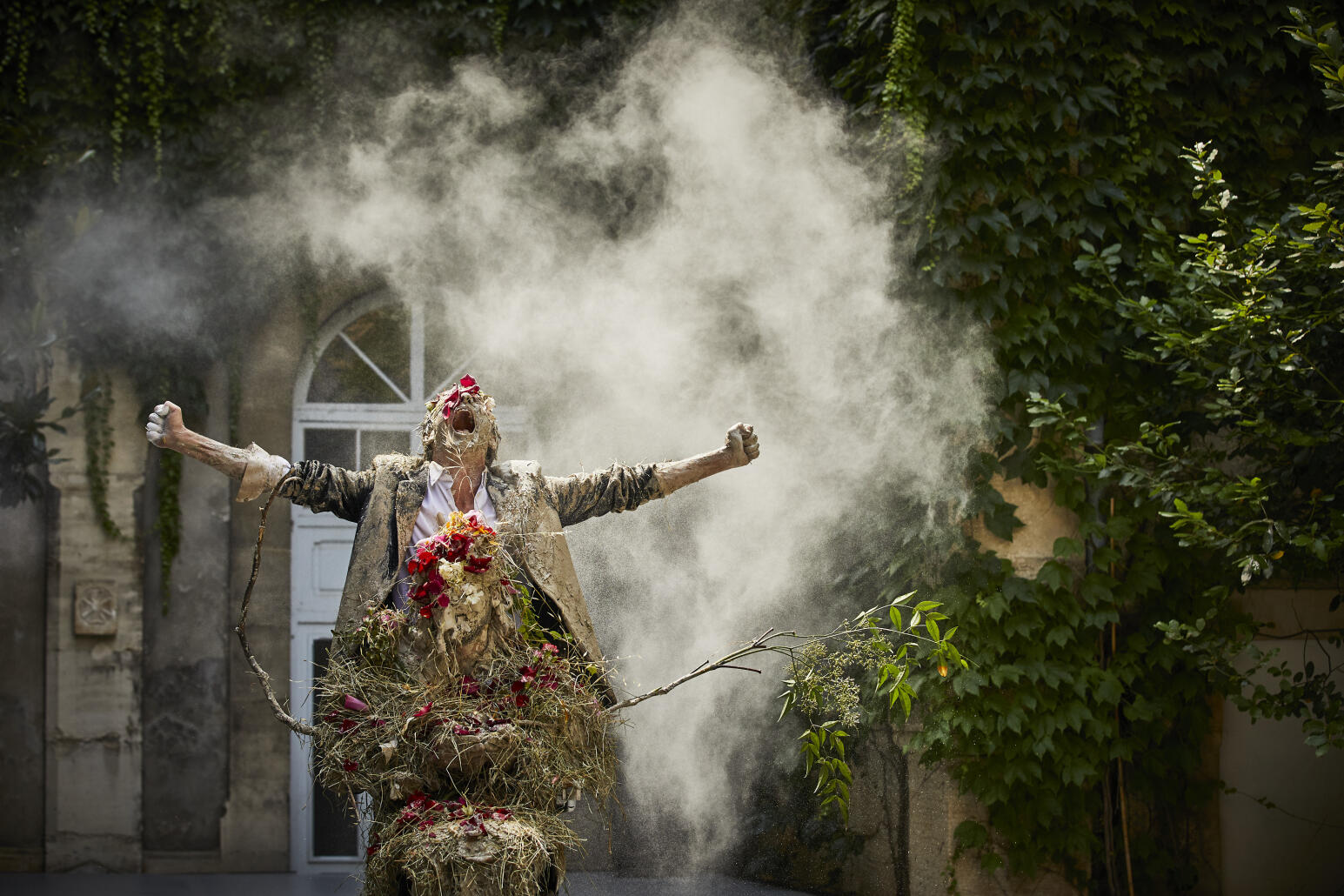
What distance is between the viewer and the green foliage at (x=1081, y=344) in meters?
4.45

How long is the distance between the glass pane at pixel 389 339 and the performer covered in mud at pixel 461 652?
2.42 m

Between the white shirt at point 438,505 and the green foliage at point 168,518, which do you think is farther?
the green foliage at point 168,518

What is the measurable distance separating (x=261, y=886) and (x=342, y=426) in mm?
2016

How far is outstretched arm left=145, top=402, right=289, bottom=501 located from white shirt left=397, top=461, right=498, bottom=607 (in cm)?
36

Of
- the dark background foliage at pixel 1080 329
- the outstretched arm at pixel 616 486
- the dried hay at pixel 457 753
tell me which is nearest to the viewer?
the dried hay at pixel 457 753

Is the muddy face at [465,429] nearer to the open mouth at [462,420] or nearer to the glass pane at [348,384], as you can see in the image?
the open mouth at [462,420]


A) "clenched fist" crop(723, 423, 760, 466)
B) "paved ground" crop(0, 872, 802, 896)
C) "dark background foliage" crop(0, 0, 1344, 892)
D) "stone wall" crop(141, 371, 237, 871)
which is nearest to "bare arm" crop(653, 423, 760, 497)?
"clenched fist" crop(723, 423, 760, 466)

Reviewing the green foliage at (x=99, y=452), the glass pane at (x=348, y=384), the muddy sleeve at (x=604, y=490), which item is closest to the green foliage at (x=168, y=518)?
the green foliage at (x=99, y=452)

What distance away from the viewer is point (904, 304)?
4.76 meters

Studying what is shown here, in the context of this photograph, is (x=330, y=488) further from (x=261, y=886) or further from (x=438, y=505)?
(x=261, y=886)

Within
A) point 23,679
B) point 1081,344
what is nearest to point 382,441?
point 23,679

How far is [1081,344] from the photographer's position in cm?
452

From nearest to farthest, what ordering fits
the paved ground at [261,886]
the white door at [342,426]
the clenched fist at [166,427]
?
the clenched fist at [166,427]
the paved ground at [261,886]
the white door at [342,426]

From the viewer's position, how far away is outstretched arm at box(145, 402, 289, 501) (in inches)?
116
